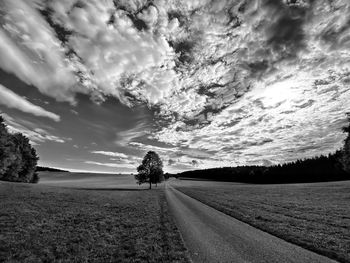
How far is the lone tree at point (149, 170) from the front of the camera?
71.6 m

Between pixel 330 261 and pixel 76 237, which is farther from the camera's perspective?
pixel 76 237

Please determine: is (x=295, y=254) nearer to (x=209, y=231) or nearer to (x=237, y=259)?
(x=237, y=259)

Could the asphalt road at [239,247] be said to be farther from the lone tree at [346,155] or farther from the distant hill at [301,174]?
the distant hill at [301,174]

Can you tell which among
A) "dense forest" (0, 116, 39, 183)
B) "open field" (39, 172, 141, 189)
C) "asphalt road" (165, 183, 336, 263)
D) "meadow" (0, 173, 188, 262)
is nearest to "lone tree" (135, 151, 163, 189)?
"open field" (39, 172, 141, 189)

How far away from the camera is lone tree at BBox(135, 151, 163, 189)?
71.6m

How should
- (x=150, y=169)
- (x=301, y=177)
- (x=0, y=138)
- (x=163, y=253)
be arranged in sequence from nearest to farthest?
(x=163, y=253)
(x=0, y=138)
(x=150, y=169)
(x=301, y=177)

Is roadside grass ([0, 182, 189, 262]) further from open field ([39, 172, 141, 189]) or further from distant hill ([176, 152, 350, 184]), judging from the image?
distant hill ([176, 152, 350, 184])

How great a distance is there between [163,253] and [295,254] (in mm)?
→ 5857

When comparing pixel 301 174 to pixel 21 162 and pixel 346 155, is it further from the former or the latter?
pixel 21 162

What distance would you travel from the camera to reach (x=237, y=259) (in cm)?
880

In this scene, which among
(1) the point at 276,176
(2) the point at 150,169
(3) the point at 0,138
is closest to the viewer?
(3) the point at 0,138

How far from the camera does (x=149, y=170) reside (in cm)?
7231

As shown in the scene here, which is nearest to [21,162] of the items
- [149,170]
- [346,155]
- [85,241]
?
[149,170]

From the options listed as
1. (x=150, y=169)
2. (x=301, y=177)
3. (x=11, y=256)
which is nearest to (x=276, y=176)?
(x=301, y=177)
